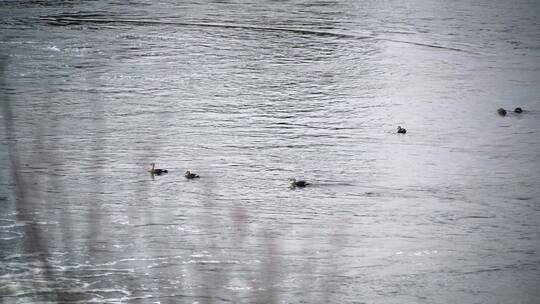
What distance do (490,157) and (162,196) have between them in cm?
145

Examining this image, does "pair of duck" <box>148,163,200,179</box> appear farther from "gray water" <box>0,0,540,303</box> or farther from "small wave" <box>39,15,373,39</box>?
"small wave" <box>39,15,373,39</box>

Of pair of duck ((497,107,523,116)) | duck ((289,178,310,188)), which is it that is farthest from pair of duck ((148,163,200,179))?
pair of duck ((497,107,523,116))

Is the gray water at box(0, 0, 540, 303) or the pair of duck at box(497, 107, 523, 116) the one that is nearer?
the gray water at box(0, 0, 540, 303)

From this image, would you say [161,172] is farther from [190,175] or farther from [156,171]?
[190,175]

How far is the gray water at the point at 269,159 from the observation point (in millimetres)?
3230

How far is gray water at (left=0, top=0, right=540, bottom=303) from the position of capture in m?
3.23

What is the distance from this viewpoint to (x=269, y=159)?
4.41 m

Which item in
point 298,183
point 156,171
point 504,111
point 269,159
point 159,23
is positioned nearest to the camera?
point 298,183

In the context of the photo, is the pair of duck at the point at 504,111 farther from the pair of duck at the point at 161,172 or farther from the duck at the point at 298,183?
the pair of duck at the point at 161,172

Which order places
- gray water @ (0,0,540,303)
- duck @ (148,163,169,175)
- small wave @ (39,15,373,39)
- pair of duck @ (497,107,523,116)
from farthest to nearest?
1. small wave @ (39,15,373,39)
2. pair of duck @ (497,107,523,116)
3. duck @ (148,163,169,175)
4. gray water @ (0,0,540,303)

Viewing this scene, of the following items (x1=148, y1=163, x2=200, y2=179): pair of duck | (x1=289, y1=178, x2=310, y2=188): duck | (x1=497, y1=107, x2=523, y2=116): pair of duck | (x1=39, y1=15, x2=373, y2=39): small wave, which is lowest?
(x1=289, y1=178, x2=310, y2=188): duck

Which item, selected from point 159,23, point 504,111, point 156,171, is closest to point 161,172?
point 156,171

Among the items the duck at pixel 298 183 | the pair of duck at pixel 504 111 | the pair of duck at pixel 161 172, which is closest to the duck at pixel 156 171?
the pair of duck at pixel 161 172

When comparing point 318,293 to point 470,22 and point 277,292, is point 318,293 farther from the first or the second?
point 470,22
